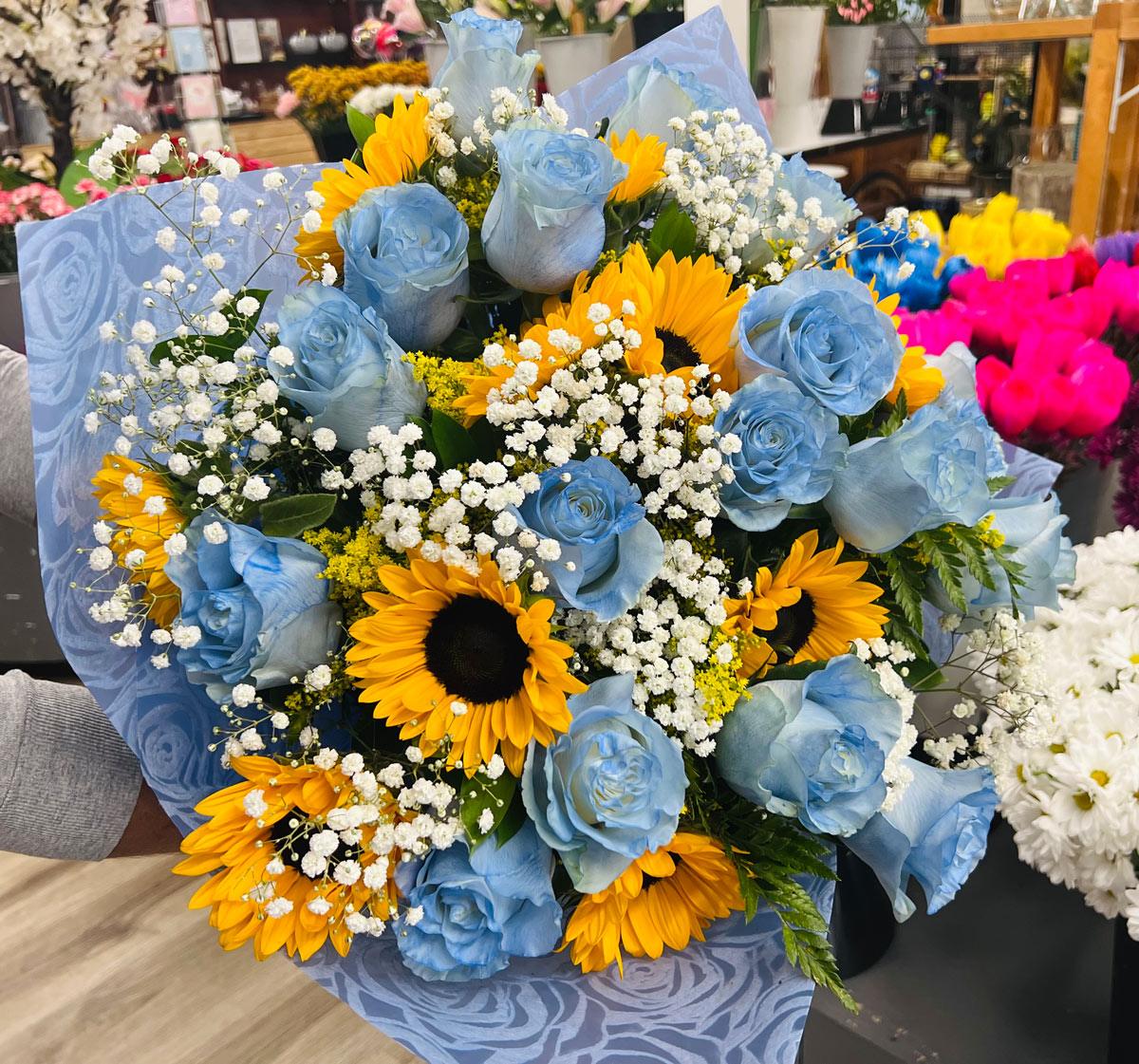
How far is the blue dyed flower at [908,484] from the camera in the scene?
590 millimetres

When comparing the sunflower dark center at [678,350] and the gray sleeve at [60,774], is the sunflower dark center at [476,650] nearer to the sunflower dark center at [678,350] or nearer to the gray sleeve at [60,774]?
the sunflower dark center at [678,350]

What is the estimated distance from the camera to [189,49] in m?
3.39

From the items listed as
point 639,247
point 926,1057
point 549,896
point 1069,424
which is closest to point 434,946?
point 549,896

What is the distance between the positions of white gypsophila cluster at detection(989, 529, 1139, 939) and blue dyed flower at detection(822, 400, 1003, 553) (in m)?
0.19

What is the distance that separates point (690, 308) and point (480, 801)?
1.02ft

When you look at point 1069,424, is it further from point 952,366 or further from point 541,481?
point 541,481

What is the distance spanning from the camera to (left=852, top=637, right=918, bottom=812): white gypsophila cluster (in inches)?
24.1

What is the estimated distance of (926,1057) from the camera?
0.89m

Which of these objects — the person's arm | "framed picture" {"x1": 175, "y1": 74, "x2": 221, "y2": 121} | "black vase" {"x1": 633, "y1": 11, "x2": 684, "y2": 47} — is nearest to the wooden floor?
the person's arm

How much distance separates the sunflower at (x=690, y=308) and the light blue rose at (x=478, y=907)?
289 millimetres

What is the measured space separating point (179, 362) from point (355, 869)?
1.03 ft

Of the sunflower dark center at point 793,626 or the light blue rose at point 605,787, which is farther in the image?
the sunflower dark center at point 793,626

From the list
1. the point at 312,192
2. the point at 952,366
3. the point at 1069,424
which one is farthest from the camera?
the point at 1069,424

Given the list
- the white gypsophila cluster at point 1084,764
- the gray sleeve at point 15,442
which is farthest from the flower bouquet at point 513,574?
the gray sleeve at point 15,442
